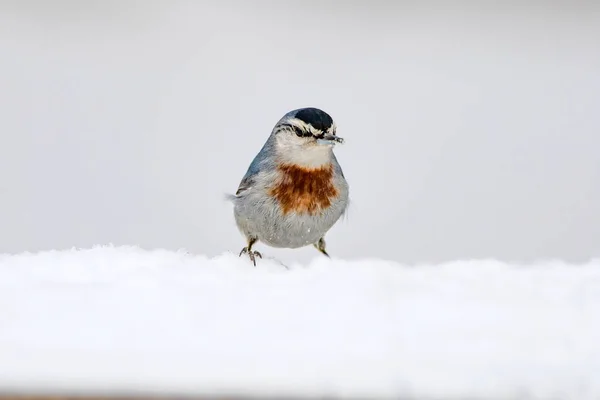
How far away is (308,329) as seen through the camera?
1344 millimetres

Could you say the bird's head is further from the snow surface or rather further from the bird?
the snow surface

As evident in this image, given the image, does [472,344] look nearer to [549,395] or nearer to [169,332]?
[549,395]

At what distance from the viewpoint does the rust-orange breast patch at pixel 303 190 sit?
324 centimetres

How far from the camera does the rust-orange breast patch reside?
10.6 feet

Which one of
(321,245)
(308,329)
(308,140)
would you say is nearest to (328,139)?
(308,140)

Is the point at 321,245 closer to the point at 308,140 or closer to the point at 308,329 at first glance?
the point at 308,140

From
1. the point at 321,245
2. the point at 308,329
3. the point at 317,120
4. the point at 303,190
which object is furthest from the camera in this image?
the point at 321,245

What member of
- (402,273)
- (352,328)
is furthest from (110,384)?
(402,273)

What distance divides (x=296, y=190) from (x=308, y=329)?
193cm

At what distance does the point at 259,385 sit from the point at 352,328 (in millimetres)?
260

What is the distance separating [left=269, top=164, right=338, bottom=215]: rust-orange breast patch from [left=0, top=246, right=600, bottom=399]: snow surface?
1533 millimetres

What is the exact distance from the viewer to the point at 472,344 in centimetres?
130

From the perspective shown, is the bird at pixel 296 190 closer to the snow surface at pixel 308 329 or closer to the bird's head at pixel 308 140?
the bird's head at pixel 308 140

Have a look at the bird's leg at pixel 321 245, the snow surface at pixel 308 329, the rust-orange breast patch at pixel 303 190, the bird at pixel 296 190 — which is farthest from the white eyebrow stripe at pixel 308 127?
the snow surface at pixel 308 329
